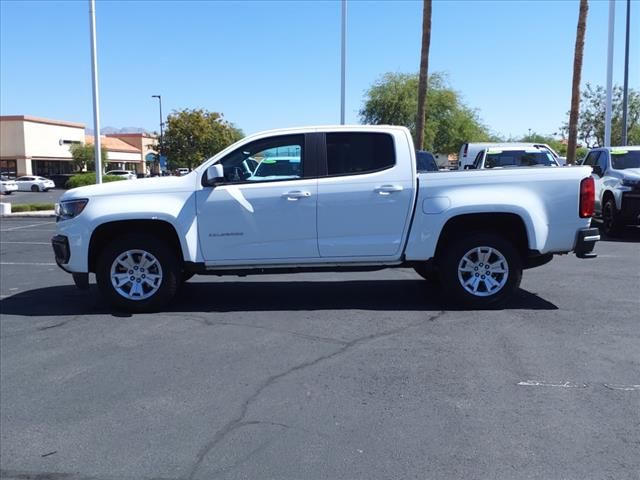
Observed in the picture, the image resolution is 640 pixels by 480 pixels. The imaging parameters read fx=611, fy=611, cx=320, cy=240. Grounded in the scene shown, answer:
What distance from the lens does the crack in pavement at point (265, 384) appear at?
379 cm

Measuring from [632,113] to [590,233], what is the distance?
49.8 m

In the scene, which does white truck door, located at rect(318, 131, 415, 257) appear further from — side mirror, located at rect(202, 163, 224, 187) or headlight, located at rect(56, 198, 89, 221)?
headlight, located at rect(56, 198, 89, 221)

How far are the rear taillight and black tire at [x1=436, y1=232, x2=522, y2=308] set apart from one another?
0.86 meters

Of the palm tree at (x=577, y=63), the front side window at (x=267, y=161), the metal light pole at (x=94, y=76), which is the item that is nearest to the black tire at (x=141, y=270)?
the front side window at (x=267, y=161)

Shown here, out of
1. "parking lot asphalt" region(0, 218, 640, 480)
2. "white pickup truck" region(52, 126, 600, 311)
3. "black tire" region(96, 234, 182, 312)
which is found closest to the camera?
"parking lot asphalt" region(0, 218, 640, 480)

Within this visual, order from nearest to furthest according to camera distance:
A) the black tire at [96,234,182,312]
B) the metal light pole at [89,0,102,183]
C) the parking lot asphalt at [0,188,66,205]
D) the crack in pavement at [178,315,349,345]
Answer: the crack in pavement at [178,315,349,345] → the black tire at [96,234,182,312] → the metal light pole at [89,0,102,183] → the parking lot asphalt at [0,188,66,205]

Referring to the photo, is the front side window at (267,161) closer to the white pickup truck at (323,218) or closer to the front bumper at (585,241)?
the white pickup truck at (323,218)

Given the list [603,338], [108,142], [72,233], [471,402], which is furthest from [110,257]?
[108,142]

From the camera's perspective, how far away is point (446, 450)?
3734 mm

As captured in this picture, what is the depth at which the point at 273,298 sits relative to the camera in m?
7.82

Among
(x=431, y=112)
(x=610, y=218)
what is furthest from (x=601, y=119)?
(x=610, y=218)

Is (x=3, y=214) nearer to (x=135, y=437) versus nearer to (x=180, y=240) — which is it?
(x=180, y=240)

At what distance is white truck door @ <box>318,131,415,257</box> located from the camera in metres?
6.86

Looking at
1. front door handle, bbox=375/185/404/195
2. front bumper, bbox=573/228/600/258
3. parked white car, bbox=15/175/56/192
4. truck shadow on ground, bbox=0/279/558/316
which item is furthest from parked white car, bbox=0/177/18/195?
front bumper, bbox=573/228/600/258
